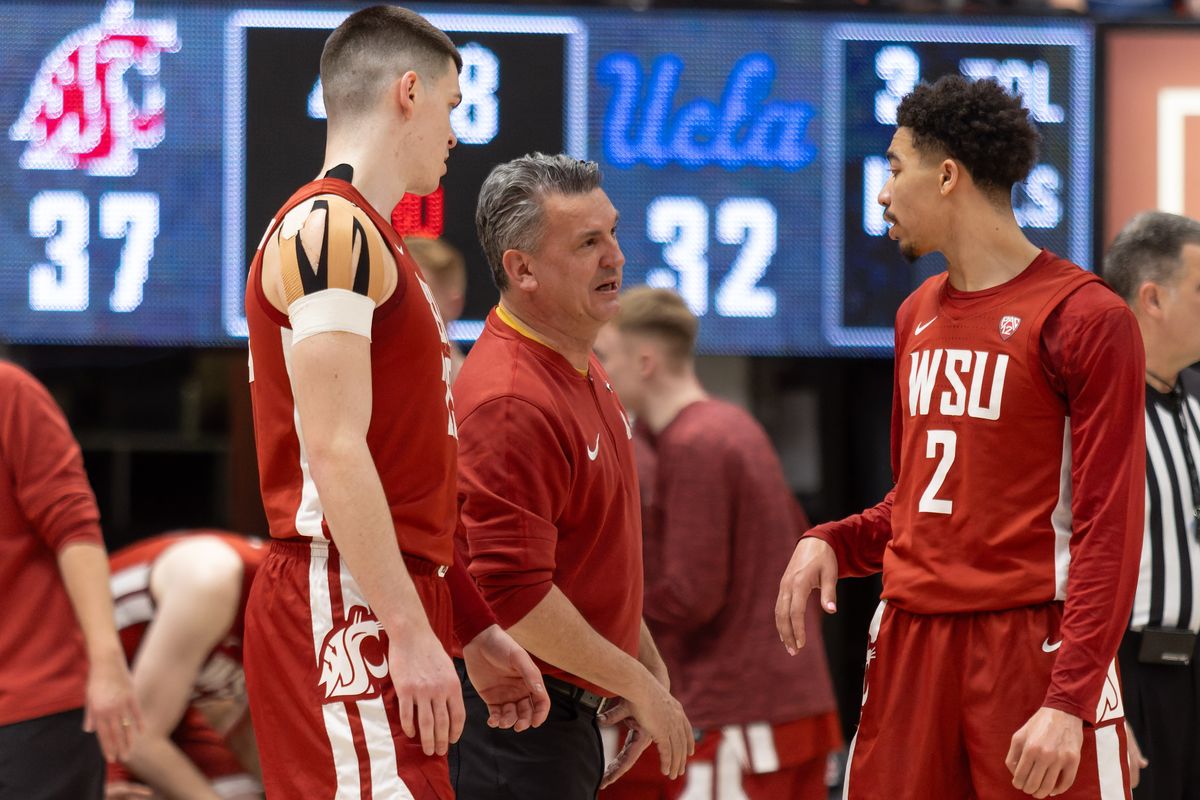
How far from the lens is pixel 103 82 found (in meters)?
5.31

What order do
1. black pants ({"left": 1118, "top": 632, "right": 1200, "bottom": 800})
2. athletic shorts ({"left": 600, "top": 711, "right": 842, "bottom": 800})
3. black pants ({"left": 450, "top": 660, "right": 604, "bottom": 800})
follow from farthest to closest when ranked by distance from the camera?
athletic shorts ({"left": 600, "top": 711, "right": 842, "bottom": 800}) → black pants ({"left": 1118, "top": 632, "right": 1200, "bottom": 800}) → black pants ({"left": 450, "top": 660, "right": 604, "bottom": 800})

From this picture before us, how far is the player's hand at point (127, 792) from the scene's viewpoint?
3996 millimetres

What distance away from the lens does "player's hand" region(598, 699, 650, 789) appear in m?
3.17

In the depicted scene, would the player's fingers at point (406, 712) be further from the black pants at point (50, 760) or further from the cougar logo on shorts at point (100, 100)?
the cougar logo on shorts at point (100, 100)

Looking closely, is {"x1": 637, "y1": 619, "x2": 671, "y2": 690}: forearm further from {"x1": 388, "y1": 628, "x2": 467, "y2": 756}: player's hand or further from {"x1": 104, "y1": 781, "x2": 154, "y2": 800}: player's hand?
{"x1": 104, "y1": 781, "x2": 154, "y2": 800}: player's hand

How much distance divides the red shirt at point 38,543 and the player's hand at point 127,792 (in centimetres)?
48

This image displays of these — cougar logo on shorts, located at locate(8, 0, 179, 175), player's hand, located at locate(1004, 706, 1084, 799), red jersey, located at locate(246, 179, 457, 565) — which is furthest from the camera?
cougar logo on shorts, located at locate(8, 0, 179, 175)

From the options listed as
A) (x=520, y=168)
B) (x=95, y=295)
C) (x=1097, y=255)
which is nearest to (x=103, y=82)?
(x=95, y=295)

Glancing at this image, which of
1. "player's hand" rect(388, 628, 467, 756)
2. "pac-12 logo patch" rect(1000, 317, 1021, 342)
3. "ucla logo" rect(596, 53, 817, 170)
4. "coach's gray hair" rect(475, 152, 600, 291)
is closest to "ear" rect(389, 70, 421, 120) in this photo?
"coach's gray hair" rect(475, 152, 600, 291)

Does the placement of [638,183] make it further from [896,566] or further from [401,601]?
[401,601]

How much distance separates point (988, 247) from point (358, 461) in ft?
4.12

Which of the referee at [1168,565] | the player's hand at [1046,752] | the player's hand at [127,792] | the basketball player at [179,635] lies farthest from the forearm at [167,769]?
the referee at [1168,565]

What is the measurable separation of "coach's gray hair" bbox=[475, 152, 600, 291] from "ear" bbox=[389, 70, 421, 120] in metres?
0.60

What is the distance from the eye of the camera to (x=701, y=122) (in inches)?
214
